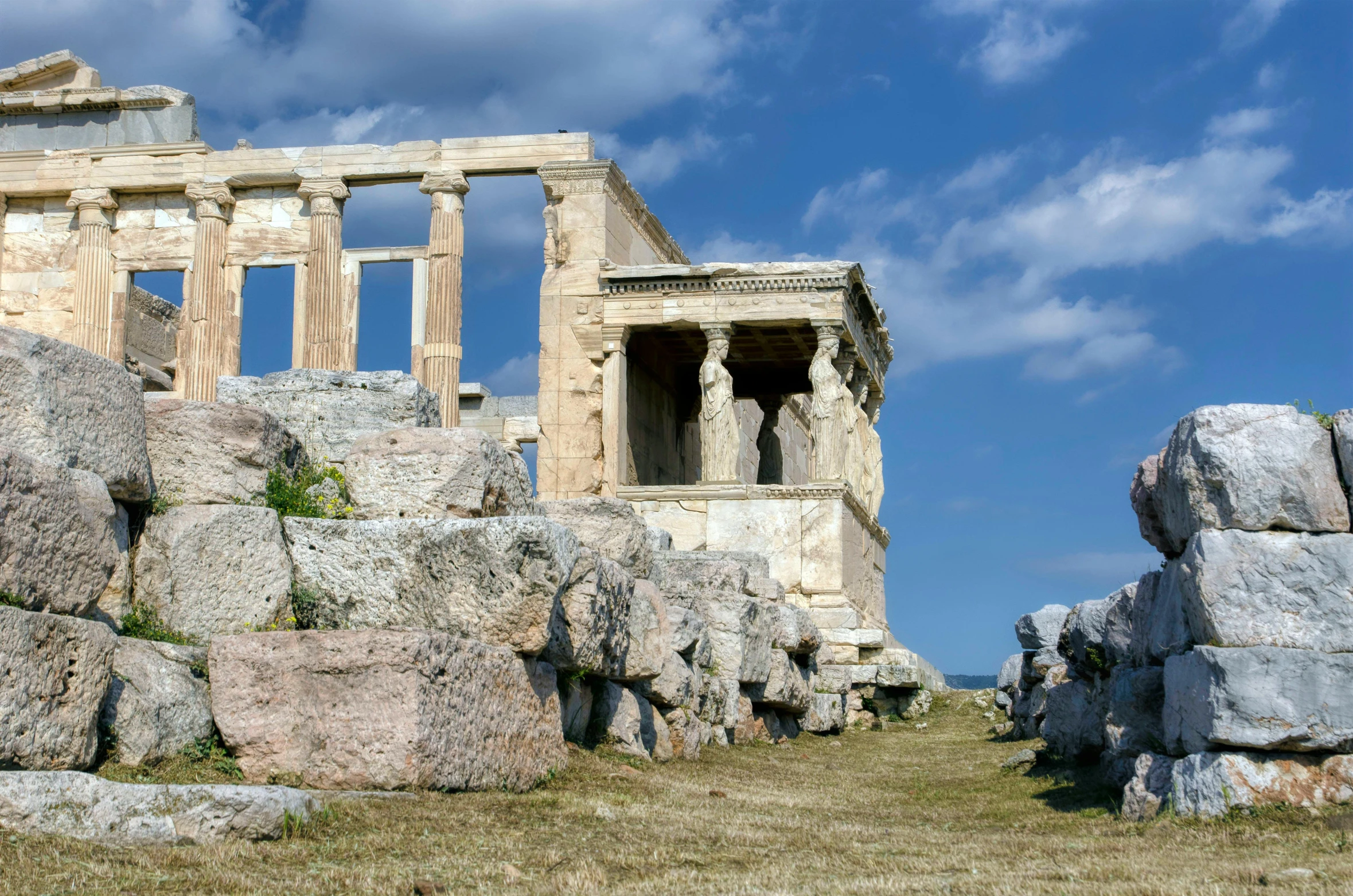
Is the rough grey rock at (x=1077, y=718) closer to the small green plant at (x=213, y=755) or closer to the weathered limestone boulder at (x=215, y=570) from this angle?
the weathered limestone boulder at (x=215, y=570)

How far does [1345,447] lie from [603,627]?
12.3ft

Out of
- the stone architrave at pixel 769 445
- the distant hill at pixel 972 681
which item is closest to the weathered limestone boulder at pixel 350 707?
the stone architrave at pixel 769 445

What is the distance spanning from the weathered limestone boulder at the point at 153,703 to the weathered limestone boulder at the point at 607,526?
3.57 m

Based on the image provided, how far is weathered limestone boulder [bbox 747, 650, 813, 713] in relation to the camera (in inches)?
512

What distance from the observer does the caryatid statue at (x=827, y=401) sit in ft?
73.4

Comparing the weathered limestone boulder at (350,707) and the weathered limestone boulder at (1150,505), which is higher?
the weathered limestone boulder at (1150,505)

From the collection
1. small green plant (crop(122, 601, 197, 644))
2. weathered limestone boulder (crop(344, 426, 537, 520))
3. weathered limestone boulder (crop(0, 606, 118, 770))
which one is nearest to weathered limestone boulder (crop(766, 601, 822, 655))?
weathered limestone boulder (crop(344, 426, 537, 520))

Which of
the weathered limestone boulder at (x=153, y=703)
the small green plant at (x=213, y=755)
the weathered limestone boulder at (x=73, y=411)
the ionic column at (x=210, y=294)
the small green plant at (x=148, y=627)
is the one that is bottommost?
the small green plant at (x=213, y=755)

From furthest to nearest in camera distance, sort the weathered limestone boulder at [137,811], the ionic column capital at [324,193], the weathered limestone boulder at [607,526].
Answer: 1. the ionic column capital at [324,193]
2. the weathered limestone boulder at [607,526]
3. the weathered limestone boulder at [137,811]

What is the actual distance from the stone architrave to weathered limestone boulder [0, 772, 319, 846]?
23.0 m

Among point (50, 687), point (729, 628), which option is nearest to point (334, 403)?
point (50, 687)

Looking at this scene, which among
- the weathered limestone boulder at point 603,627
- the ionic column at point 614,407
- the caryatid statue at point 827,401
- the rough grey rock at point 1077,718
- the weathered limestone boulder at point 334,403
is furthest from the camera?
the ionic column at point 614,407

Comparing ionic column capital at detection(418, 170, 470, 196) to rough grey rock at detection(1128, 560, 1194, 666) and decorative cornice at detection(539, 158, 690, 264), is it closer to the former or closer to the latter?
decorative cornice at detection(539, 158, 690, 264)

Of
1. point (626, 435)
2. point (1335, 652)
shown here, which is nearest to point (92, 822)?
point (1335, 652)
